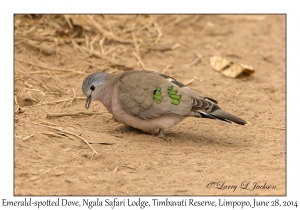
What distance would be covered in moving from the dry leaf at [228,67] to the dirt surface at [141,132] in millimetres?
110

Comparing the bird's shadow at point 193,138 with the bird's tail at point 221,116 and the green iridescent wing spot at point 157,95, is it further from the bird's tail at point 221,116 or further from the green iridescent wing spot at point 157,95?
the green iridescent wing spot at point 157,95

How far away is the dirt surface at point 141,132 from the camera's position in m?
5.22

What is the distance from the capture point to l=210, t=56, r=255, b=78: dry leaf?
28.6 feet

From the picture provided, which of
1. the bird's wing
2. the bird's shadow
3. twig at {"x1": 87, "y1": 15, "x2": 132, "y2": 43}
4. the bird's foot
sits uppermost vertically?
twig at {"x1": 87, "y1": 15, "x2": 132, "y2": 43}

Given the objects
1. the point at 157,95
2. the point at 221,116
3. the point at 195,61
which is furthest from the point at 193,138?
the point at 195,61

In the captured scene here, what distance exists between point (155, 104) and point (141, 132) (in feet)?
1.86

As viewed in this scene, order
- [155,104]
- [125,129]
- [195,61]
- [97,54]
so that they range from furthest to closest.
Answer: [195,61] → [97,54] → [125,129] → [155,104]

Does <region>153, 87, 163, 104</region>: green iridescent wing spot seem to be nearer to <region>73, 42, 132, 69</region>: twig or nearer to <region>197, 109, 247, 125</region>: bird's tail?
<region>197, 109, 247, 125</region>: bird's tail

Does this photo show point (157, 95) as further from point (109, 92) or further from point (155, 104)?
point (109, 92)

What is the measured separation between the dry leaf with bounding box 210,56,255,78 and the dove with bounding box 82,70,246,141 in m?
2.29

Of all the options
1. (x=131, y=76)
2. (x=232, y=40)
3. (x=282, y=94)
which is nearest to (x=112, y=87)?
(x=131, y=76)

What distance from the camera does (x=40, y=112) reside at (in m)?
6.79

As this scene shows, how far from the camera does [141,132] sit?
264 inches

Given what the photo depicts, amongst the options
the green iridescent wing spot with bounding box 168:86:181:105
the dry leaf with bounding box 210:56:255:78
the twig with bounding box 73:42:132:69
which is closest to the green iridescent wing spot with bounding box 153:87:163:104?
the green iridescent wing spot with bounding box 168:86:181:105
